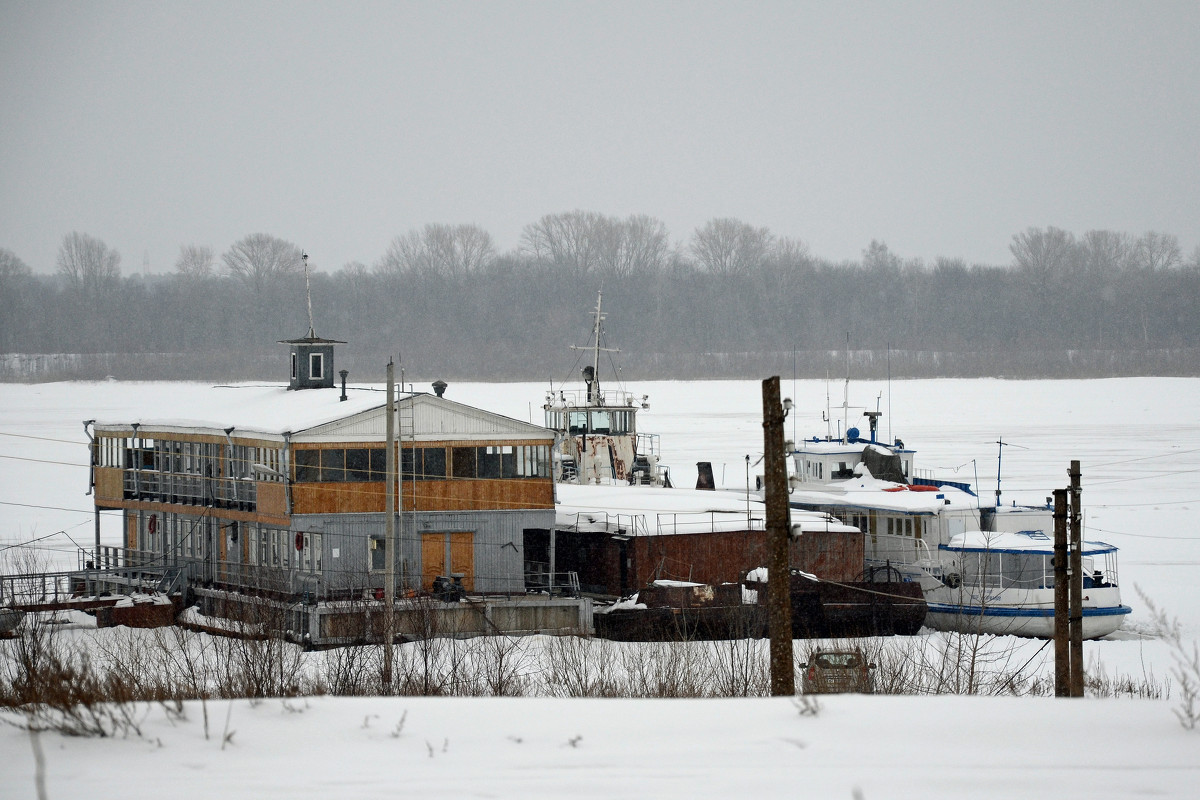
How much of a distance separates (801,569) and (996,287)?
374ft

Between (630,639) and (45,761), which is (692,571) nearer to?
(630,639)

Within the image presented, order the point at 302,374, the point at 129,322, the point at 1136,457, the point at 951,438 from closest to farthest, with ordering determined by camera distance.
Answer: the point at 302,374, the point at 1136,457, the point at 951,438, the point at 129,322

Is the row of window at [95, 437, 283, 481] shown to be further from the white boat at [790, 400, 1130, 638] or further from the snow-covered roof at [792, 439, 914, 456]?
the snow-covered roof at [792, 439, 914, 456]

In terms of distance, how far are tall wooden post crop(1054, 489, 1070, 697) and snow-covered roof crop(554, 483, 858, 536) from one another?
33.4 ft

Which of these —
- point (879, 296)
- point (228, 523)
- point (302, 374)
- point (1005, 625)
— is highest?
point (879, 296)

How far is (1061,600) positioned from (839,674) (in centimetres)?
352

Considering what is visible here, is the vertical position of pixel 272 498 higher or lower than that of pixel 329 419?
lower

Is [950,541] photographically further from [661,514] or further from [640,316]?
[640,316]

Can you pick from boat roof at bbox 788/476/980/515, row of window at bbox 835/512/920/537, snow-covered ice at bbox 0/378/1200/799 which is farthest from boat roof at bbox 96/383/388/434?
snow-covered ice at bbox 0/378/1200/799

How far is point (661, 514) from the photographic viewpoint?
32281 mm

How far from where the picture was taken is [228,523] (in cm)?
3134

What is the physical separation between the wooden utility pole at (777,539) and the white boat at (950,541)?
12.5 meters

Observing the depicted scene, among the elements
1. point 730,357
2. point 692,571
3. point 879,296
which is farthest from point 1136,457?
point 879,296

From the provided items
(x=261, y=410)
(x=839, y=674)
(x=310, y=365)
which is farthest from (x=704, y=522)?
(x=310, y=365)
